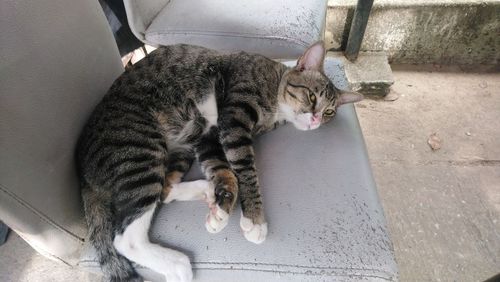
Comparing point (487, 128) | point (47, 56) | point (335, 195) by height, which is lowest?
point (487, 128)

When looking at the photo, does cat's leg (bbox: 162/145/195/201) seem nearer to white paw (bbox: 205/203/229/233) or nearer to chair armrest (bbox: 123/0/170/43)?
white paw (bbox: 205/203/229/233)

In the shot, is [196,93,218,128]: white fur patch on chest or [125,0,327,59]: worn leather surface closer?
[196,93,218,128]: white fur patch on chest

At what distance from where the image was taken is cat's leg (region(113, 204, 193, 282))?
63 cm

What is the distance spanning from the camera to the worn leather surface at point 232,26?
3.66 ft

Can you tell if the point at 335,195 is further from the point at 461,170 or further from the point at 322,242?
the point at 461,170

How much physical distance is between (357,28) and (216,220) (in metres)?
1.45

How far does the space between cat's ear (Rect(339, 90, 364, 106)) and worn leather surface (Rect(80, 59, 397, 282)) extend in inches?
8.3

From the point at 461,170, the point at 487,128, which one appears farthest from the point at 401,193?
the point at 487,128

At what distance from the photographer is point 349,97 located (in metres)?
0.97

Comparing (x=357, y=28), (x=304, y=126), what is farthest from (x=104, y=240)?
(x=357, y=28)

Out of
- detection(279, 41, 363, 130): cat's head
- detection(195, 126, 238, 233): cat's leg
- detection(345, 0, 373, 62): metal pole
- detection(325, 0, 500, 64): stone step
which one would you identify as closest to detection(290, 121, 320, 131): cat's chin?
detection(279, 41, 363, 130): cat's head

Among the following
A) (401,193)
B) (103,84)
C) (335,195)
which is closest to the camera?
(335,195)

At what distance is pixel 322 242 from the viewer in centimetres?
65

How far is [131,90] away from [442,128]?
5.16 ft
